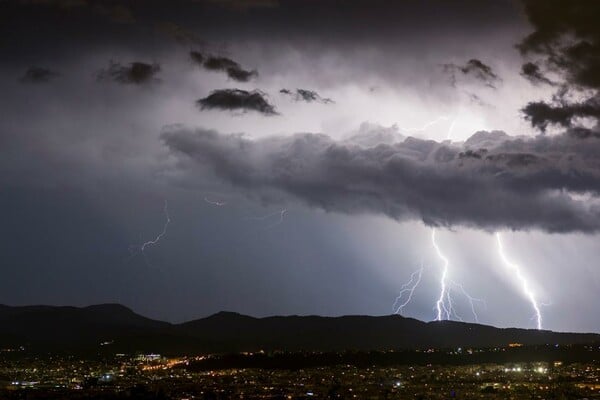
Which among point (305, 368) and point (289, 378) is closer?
point (289, 378)

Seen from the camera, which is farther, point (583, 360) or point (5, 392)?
point (583, 360)

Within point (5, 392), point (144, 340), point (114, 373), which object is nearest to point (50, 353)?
point (144, 340)

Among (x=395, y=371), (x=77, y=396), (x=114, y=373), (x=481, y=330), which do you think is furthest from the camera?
(x=481, y=330)

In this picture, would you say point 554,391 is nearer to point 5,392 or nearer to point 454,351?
point 5,392

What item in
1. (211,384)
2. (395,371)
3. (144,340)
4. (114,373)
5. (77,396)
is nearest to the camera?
(77,396)

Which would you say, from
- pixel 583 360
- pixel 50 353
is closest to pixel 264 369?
pixel 583 360

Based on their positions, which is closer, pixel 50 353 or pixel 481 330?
pixel 50 353

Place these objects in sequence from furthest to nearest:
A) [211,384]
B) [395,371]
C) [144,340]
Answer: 1. [144,340]
2. [395,371]
3. [211,384]

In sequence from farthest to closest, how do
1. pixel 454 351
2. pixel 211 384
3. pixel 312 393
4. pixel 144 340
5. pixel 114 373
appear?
pixel 144 340 < pixel 454 351 < pixel 114 373 < pixel 211 384 < pixel 312 393

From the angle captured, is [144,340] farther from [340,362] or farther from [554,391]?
[554,391]
